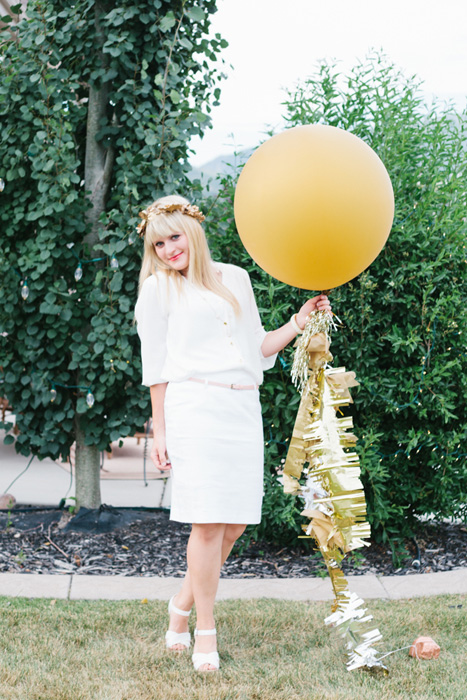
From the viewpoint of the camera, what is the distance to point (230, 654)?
2.68 m

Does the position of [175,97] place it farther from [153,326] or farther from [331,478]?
[331,478]

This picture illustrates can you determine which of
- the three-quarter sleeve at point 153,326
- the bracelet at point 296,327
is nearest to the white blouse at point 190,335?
the three-quarter sleeve at point 153,326

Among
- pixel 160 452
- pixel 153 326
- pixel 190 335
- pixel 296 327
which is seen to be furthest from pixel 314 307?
pixel 160 452

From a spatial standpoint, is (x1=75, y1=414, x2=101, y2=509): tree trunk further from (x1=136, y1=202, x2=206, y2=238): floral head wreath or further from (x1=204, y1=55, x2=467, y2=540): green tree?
(x1=136, y1=202, x2=206, y2=238): floral head wreath

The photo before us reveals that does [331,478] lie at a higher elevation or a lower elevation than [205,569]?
higher

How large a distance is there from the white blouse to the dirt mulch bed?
142 cm

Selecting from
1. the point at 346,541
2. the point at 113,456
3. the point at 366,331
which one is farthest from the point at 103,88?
the point at 113,456

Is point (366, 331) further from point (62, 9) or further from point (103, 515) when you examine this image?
point (62, 9)

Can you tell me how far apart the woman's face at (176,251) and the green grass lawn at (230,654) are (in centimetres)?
138

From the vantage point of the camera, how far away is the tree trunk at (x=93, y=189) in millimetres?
4145

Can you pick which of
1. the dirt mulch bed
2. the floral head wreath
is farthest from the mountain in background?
the dirt mulch bed

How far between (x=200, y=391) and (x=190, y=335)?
201mm

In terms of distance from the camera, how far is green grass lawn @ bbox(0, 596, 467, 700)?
235 centimetres

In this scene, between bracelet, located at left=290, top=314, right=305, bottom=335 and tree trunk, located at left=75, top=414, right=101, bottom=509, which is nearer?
bracelet, located at left=290, top=314, right=305, bottom=335
